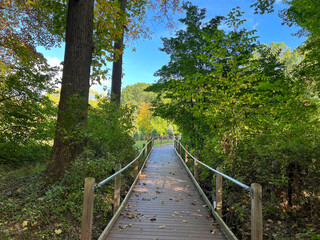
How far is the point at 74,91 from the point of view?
16.5 ft

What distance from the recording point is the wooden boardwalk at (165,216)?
3654 mm

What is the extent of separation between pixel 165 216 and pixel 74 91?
3.75 metres

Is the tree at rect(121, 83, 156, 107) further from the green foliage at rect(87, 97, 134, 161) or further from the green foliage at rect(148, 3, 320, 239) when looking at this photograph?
the green foliage at rect(148, 3, 320, 239)

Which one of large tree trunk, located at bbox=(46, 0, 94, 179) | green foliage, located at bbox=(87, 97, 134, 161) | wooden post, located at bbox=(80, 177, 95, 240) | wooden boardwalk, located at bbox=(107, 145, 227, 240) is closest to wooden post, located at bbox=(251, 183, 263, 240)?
wooden boardwalk, located at bbox=(107, 145, 227, 240)

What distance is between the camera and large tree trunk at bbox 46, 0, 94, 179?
4.77 metres

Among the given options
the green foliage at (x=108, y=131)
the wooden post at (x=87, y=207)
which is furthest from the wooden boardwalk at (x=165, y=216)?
the green foliage at (x=108, y=131)

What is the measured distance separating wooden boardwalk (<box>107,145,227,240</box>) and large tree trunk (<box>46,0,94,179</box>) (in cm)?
200

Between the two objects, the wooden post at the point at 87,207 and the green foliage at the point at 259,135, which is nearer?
the wooden post at the point at 87,207

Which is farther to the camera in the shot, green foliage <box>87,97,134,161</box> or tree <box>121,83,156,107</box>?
tree <box>121,83,156,107</box>

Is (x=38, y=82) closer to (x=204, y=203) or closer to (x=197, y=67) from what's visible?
(x=204, y=203)

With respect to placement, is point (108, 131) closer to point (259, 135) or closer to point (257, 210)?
point (259, 135)

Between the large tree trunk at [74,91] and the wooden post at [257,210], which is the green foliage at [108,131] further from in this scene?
the wooden post at [257,210]

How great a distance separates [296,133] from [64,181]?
5.29 metres

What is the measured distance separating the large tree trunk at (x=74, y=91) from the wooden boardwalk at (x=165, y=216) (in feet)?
6.57
